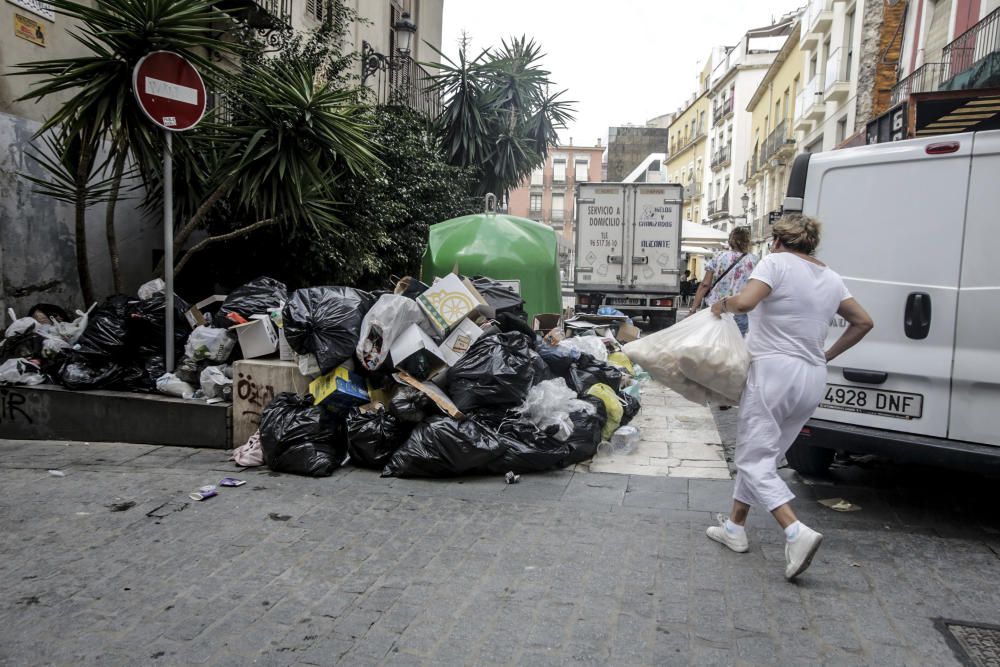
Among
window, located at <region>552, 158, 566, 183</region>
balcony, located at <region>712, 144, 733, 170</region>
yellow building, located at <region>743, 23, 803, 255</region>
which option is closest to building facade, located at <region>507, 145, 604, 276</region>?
window, located at <region>552, 158, 566, 183</region>

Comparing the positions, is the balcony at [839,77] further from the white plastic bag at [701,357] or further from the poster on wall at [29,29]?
the white plastic bag at [701,357]

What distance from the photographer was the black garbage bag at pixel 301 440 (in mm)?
4617

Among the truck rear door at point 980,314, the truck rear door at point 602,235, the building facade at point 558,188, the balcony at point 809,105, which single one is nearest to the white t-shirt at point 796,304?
Result: the truck rear door at point 980,314

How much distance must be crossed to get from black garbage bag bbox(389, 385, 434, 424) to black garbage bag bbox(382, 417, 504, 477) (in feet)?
0.35

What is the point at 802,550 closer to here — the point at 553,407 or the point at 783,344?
the point at 783,344

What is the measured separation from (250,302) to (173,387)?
33.4 inches

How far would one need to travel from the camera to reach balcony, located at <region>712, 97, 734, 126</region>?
42.4m

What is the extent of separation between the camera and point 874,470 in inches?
194

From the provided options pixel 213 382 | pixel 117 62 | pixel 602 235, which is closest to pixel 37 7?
pixel 117 62

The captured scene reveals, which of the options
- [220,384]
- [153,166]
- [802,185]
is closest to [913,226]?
[802,185]

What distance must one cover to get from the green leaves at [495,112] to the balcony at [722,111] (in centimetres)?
2818

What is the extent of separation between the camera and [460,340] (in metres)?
5.17

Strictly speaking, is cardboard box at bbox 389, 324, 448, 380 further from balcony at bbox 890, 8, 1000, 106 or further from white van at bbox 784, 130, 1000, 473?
balcony at bbox 890, 8, 1000, 106

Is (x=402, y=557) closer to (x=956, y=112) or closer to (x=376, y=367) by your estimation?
(x=376, y=367)
